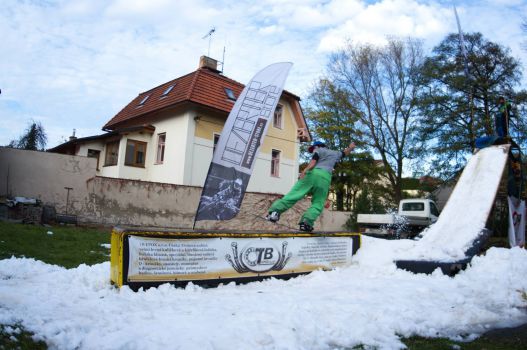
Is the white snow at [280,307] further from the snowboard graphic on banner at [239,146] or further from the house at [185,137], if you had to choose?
the house at [185,137]

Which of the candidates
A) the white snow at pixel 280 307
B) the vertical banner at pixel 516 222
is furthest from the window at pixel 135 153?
the vertical banner at pixel 516 222

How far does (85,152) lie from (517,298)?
82.7ft

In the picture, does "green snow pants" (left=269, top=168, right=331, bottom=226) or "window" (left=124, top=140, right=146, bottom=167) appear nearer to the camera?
"green snow pants" (left=269, top=168, right=331, bottom=226)

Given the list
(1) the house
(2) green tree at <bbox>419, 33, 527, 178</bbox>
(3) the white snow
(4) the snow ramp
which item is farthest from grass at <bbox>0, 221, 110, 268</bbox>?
(2) green tree at <bbox>419, 33, 527, 178</bbox>

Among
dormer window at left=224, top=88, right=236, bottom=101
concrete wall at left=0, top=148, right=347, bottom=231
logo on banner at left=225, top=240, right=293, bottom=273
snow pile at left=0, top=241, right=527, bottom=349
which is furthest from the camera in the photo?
dormer window at left=224, top=88, right=236, bottom=101

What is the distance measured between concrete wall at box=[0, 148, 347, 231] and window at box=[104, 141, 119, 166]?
8.45m

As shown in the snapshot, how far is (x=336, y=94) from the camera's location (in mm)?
34156

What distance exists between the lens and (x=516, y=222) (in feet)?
28.9

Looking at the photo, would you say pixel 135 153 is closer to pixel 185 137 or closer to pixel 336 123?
pixel 185 137

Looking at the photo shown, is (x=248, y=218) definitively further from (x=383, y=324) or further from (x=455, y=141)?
(x=455, y=141)

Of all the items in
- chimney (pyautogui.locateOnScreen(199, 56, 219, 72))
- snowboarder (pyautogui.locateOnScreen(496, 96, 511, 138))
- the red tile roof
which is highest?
chimney (pyautogui.locateOnScreen(199, 56, 219, 72))

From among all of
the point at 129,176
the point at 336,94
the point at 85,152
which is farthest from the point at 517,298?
the point at 336,94

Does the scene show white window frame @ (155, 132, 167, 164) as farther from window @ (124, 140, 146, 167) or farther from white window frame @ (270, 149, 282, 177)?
white window frame @ (270, 149, 282, 177)

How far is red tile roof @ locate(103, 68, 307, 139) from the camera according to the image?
70.2 ft
